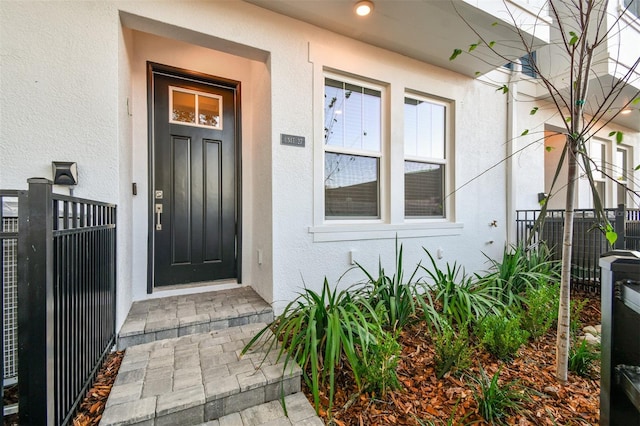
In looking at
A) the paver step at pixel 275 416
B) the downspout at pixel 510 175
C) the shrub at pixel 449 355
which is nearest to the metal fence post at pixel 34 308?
the paver step at pixel 275 416

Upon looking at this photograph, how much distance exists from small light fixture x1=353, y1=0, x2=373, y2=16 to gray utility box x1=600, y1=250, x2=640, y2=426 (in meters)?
2.72

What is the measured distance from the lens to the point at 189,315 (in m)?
2.50

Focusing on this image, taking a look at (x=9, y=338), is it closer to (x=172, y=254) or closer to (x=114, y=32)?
(x=172, y=254)

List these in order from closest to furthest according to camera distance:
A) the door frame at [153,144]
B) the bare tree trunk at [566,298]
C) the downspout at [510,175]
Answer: the bare tree trunk at [566,298], the door frame at [153,144], the downspout at [510,175]

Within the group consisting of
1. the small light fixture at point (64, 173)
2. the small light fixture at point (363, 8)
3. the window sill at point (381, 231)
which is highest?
the small light fixture at point (363, 8)

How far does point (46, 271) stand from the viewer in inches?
47.1

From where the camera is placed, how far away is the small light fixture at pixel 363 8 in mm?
2594

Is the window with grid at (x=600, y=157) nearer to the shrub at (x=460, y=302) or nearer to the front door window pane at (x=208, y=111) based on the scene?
the shrub at (x=460, y=302)

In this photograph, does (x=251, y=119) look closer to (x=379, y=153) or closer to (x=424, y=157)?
(x=379, y=153)

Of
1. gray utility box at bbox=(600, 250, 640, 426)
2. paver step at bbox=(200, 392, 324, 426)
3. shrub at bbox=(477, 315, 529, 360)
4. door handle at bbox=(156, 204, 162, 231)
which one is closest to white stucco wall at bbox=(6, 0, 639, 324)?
door handle at bbox=(156, 204, 162, 231)

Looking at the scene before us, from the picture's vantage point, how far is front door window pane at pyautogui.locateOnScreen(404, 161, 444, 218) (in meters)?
3.74

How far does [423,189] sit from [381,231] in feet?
3.42

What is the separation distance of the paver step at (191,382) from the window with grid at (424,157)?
2.64 meters

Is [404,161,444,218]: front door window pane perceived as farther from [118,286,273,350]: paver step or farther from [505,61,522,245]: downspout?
[118,286,273,350]: paver step
